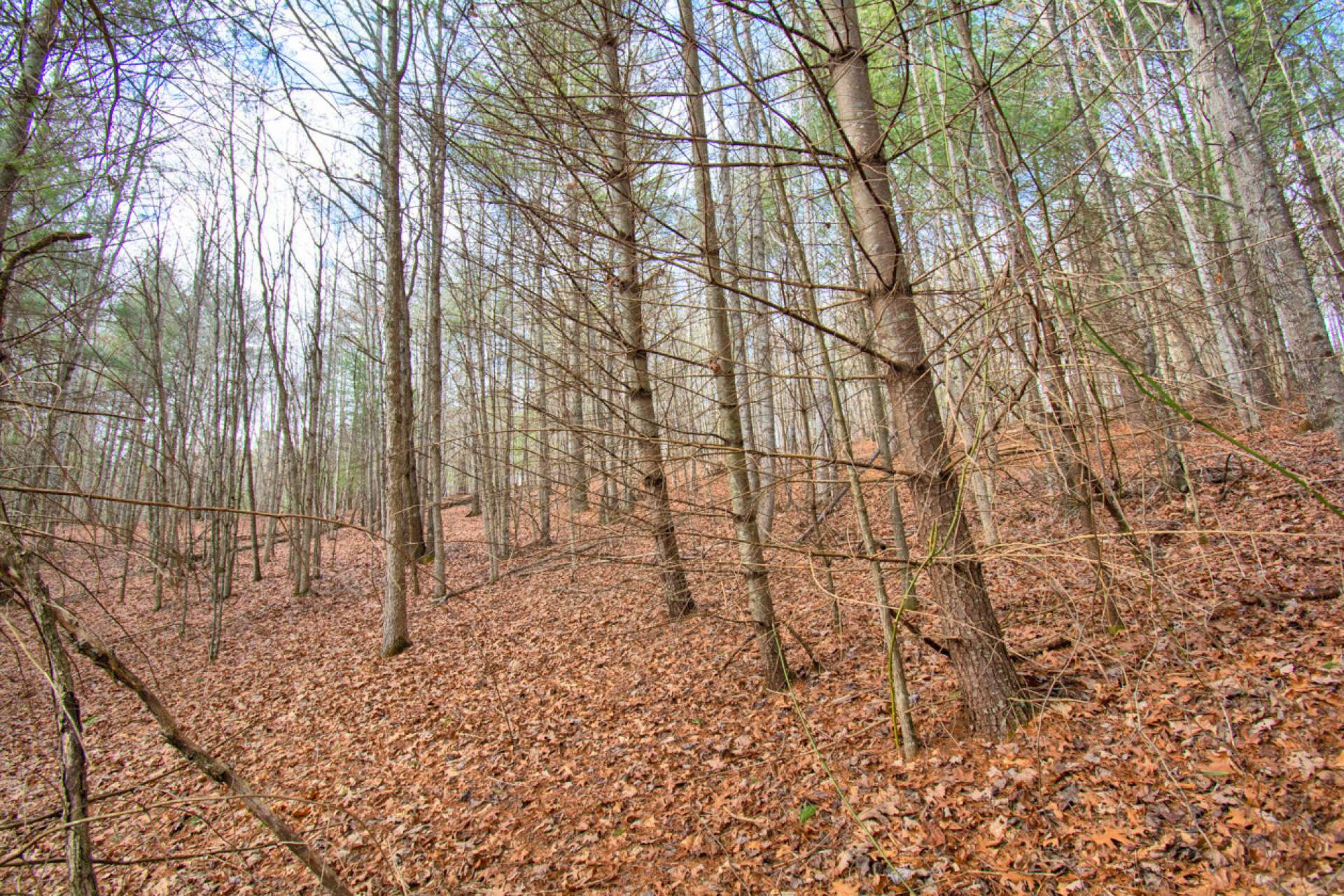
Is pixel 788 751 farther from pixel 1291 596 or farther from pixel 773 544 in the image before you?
pixel 1291 596

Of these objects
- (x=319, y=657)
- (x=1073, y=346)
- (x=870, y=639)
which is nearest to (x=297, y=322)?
(x=319, y=657)

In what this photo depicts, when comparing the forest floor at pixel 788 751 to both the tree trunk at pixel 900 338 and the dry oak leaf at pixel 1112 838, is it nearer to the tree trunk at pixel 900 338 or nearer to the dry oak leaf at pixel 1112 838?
the dry oak leaf at pixel 1112 838

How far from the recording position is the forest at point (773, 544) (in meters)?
1.92

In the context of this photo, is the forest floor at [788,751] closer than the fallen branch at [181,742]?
No

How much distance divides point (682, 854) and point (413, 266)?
845cm

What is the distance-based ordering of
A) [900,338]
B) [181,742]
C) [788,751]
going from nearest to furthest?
[181,742], [900,338], [788,751]

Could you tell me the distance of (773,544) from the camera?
2.17 meters

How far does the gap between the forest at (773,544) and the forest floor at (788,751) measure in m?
0.03

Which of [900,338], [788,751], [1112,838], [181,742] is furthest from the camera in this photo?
[788,751]

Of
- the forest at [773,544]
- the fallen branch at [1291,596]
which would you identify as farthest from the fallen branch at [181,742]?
the fallen branch at [1291,596]

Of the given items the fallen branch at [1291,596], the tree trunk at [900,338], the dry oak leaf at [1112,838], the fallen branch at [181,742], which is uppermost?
the tree trunk at [900,338]

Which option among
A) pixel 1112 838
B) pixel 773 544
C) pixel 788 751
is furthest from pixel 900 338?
pixel 788 751

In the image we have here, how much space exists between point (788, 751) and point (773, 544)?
2.47 metres

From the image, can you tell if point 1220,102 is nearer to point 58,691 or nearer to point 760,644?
point 760,644
